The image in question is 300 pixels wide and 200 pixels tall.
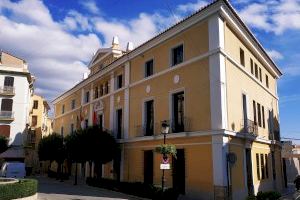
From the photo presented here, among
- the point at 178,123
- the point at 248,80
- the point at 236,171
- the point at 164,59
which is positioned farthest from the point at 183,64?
the point at 236,171

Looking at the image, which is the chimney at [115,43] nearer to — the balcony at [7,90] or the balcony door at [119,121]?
the balcony door at [119,121]

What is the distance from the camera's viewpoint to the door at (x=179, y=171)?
60.6ft

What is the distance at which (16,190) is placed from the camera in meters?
14.0

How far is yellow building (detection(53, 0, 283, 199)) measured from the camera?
17.1 metres

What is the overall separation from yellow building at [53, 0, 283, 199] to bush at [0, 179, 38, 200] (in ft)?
25.5

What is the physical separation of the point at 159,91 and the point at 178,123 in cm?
277

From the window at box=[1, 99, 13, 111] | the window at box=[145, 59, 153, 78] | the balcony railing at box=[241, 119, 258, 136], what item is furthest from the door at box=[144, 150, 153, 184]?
the window at box=[1, 99, 13, 111]

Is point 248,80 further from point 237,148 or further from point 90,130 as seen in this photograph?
point 90,130

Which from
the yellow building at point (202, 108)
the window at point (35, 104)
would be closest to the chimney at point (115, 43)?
the yellow building at point (202, 108)

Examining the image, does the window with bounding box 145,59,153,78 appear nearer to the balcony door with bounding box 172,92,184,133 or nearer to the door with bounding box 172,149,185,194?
the balcony door with bounding box 172,92,184,133

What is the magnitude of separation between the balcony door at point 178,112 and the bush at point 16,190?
838cm

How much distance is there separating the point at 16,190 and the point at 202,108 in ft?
32.1

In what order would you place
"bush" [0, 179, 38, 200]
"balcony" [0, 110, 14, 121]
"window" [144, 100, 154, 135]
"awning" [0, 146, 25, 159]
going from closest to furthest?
"bush" [0, 179, 38, 200], "window" [144, 100, 154, 135], "awning" [0, 146, 25, 159], "balcony" [0, 110, 14, 121]

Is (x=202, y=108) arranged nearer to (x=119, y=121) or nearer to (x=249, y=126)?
(x=249, y=126)
